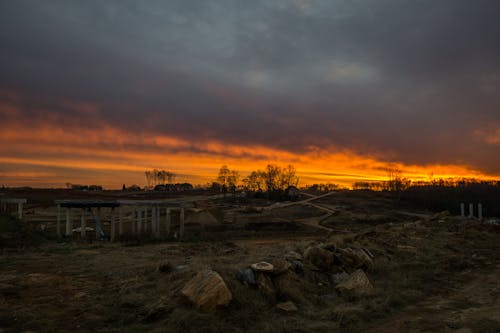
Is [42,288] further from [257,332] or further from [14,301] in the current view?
[257,332]

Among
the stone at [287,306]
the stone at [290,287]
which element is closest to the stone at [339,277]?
the stone at [290,287]

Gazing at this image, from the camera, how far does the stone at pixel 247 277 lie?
9.61 m

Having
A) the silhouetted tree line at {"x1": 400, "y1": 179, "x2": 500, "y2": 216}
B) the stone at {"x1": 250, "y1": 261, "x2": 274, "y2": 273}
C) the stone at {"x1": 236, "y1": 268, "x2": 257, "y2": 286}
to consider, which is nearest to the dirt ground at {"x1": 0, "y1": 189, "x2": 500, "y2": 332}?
the stone at {"x1": 236, "y1": 268, "x2": 257, "y2": 286}

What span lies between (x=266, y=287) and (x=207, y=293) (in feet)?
6.43

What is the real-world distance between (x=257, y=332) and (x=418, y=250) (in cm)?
1321

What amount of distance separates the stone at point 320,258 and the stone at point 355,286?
107 cm

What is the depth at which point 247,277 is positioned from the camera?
384 inches

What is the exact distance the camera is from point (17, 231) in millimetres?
20578

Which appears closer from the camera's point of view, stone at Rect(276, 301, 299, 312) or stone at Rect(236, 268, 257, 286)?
stone at Rect(276, 301, 299, 312)

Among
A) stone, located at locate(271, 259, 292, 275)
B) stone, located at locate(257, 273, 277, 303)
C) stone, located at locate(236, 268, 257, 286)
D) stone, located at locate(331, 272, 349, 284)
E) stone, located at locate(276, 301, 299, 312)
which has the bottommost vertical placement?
stone, located at locate(276, 301, 299, 312)

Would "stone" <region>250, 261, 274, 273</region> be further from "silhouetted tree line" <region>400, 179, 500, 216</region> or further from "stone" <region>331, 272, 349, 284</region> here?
"silhouetted tree line" <region>400, 179, 500, 216</region>

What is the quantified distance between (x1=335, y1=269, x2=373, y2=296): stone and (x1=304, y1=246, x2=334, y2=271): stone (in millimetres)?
1075

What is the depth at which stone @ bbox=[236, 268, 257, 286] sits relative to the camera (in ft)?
31.5

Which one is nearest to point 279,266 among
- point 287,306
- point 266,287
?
point 266,287
